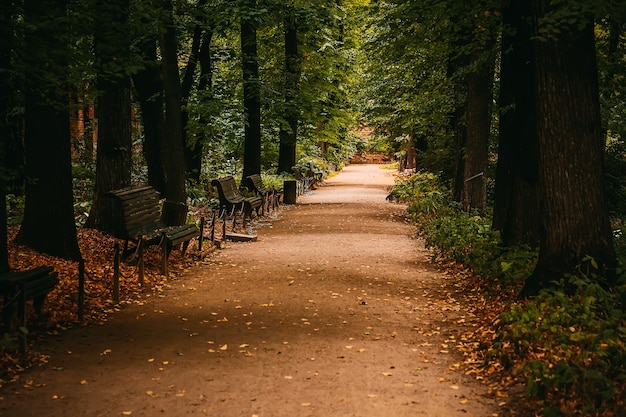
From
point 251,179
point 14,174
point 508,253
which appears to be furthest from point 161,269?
point 251,179

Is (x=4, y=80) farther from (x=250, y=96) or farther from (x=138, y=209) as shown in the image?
(x=250, y=96)

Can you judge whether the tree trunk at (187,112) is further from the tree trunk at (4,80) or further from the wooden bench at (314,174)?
the tree trunk at (4,80)

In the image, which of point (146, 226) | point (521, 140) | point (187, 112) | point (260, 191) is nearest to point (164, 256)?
point (146, 226)

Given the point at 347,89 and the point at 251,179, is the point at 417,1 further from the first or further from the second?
the point at 347,89

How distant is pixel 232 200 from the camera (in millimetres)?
18391

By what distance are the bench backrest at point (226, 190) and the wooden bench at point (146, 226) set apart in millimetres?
4937

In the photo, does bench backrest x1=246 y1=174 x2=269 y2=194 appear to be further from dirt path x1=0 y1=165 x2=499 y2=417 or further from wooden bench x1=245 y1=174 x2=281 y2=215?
dirt path x1=0 y1=165 x2=499 y2=417

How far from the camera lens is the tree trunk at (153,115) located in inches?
729

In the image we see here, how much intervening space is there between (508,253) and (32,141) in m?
6.93

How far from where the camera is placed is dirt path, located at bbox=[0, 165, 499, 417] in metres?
5.49

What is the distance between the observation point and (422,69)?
21.4m

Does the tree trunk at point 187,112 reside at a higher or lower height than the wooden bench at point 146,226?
higher

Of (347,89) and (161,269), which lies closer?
(161,269)

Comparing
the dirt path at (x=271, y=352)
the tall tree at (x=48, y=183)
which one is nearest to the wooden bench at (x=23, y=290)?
the dirt path at (x=271, y=352)
